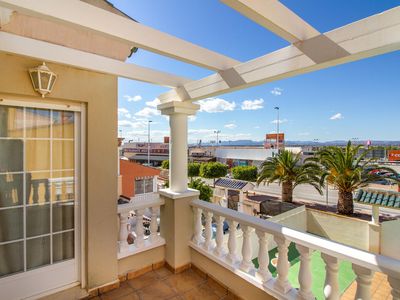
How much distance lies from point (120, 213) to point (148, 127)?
1074 inches

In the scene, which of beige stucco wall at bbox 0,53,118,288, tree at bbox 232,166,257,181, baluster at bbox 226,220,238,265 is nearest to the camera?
beige stucco wall at bbox 0,53,118,288

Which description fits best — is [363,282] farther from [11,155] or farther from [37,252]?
[11,155]

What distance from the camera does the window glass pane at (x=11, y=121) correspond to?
1.94m

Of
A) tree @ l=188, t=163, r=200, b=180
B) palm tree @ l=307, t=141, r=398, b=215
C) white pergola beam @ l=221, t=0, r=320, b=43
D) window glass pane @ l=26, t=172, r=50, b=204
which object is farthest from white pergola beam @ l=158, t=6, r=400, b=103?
tree @ l=188, t=163, r=200, b=180

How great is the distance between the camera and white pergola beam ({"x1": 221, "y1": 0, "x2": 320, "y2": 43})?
1.20 m

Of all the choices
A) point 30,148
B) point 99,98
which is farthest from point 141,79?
point 30,148

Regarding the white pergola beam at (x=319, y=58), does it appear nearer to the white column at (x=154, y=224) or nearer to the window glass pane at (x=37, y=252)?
the white column at (x=154, y=224)

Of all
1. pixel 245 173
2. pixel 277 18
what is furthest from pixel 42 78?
pixel 245 173

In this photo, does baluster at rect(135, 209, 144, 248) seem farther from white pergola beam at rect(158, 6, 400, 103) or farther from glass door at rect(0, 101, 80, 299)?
white pergola beam at rect(158, 6, 400, 103)

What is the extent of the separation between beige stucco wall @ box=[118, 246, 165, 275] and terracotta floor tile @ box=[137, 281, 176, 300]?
12.4 inches

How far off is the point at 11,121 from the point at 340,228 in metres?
9.80

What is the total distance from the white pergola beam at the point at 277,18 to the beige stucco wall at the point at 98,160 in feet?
5.58

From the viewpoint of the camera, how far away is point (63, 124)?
7.36 ft

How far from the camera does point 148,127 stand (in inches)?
1138
